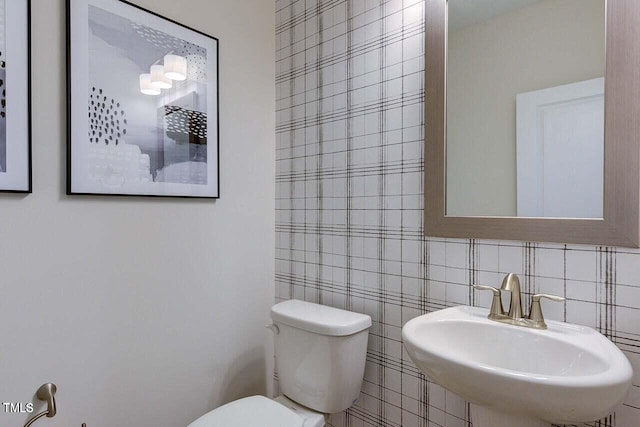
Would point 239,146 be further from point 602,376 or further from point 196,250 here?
point 602,376

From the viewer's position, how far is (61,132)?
3.95 feet

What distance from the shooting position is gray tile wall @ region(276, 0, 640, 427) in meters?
1.04

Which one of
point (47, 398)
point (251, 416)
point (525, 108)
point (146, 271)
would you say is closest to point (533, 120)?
point (525, 108)

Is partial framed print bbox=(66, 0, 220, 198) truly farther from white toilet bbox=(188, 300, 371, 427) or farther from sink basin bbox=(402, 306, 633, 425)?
sink basin bbox=(402, 306, 633, 425)

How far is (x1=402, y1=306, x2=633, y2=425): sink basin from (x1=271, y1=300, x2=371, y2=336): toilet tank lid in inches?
12.1

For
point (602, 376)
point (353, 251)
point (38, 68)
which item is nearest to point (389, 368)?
point (353, 251)

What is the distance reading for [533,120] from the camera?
112 centimetres

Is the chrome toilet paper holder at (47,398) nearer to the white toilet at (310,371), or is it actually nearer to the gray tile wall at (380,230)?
the white toilet at (310,371)

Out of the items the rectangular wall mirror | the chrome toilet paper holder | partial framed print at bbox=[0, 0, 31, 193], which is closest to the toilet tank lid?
the rectangular wall mirror

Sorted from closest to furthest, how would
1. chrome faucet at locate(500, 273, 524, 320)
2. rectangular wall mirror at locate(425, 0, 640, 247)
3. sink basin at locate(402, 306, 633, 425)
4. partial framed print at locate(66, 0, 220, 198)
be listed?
sink basin at locate(402, 306, 633, 425) → rectangular wall mirror at locate(425, 0, 640, 247) → chrome faucet at locate(500, 273, 524, 320) → partial framed print at locate(66, 0, 220, 198)

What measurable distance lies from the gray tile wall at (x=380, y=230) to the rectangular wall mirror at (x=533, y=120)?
69mm

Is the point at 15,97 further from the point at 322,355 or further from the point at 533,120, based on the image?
the point at 533,120

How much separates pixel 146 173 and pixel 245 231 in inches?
20.2

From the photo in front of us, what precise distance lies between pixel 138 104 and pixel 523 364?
58.0 inches
